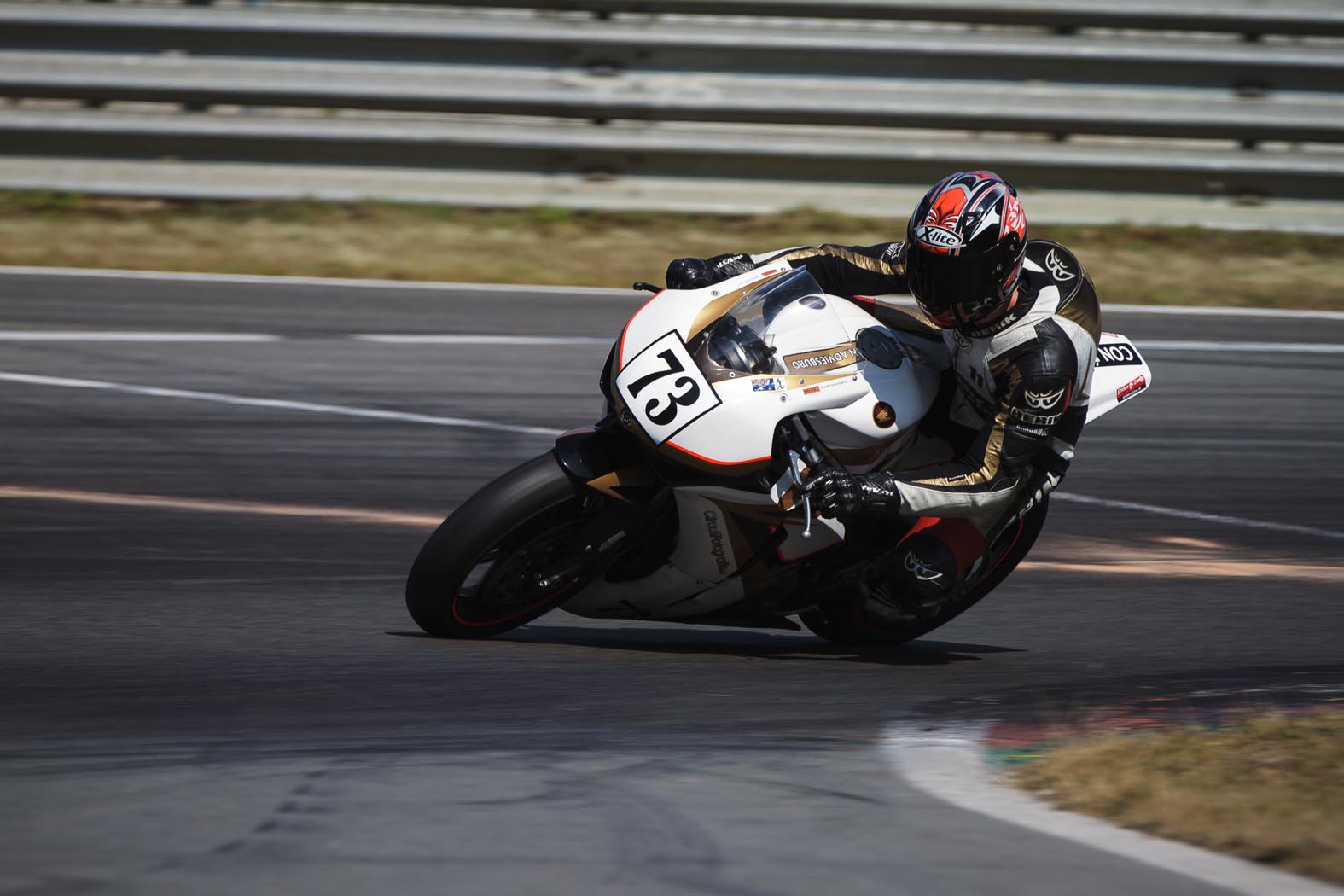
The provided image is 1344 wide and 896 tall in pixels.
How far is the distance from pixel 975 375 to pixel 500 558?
138 cm

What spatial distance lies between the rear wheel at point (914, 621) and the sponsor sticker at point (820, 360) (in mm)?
803

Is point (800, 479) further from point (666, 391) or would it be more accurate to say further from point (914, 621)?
point (914, 621)

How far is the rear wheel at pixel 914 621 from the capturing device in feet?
17.6

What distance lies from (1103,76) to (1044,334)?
26.7 ft

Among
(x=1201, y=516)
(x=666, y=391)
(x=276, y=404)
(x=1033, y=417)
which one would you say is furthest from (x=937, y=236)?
(x=276, y=404)

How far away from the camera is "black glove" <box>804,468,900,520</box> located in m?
4.71

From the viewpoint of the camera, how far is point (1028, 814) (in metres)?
3.51

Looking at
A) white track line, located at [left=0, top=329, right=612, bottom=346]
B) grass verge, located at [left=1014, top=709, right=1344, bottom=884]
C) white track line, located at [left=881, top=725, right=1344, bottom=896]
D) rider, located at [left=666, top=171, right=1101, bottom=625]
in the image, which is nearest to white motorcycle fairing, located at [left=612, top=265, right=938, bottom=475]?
rider, located at [left=666, top=171, right=1101, bottom=625]

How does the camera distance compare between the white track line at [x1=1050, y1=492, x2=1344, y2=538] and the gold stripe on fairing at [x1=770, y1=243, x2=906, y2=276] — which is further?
the white track line at [x1=1050, y1=492, x2=1344, y2=538]

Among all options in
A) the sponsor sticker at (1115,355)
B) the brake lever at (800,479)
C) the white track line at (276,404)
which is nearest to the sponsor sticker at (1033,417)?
the sponsor sticker at (1115,355)

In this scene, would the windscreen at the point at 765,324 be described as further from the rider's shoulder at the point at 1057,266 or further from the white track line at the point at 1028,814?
the white track line at the point at 1028,814

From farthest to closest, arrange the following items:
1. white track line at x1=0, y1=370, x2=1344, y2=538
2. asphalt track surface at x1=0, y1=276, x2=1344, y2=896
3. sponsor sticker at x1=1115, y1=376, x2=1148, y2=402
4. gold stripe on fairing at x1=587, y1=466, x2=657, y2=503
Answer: white track line at x1=0, y1=370, x2=1344, y2=538 < sponsor sticker at x1=1115, y1=376, x2=1148, y2=402 < gold stripe on fairing at x1=587, y1=466, x2=657, y2=503 < asphalt track surface at x1=0, y1=276, x2=1344, y2=896

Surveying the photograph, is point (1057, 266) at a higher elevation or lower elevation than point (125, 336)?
higher

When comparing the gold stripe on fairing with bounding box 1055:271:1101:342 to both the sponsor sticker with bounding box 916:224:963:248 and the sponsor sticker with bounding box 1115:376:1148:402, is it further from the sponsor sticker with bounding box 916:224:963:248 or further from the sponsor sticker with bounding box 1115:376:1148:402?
the sponsor sticker with bounding box 916:224:963:248
